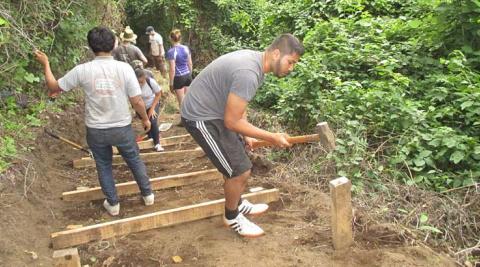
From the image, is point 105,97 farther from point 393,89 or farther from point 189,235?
point 393,89

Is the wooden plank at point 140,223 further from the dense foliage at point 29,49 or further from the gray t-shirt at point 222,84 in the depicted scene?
the dense foliage at point 29,49

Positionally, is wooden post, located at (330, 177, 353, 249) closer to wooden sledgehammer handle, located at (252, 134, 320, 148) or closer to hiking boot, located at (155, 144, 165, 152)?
wooden sledgehammer handle, located at (252, 134, 320, 148)

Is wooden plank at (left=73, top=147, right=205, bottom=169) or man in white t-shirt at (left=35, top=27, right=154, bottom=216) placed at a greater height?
man in white t-shirt at (left=35, top=27, right=154, bottom=216)

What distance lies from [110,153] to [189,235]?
1194 mm

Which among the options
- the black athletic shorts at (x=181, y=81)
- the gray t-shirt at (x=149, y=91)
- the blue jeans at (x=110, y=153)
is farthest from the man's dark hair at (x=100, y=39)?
the black athletic shorts at (x=181, y=81)

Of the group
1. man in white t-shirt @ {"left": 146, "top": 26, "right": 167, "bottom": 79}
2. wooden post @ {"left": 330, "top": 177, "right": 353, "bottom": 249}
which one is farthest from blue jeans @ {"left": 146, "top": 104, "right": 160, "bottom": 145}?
man in white t-shirt @ {"left": 146, "top": 26, "right": 167, "bottom": 79}

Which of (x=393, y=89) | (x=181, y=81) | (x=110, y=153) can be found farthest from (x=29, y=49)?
(x=393, y=89)

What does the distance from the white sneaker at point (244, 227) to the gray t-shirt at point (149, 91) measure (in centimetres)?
291

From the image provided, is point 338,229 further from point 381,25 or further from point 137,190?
point 381,25

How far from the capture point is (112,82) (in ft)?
12.9

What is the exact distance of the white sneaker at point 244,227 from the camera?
146 inches

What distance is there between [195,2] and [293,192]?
1188cm

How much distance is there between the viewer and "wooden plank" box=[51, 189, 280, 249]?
11.5 feet

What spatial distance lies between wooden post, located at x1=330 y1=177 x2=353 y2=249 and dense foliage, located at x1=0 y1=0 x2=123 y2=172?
324 cm
